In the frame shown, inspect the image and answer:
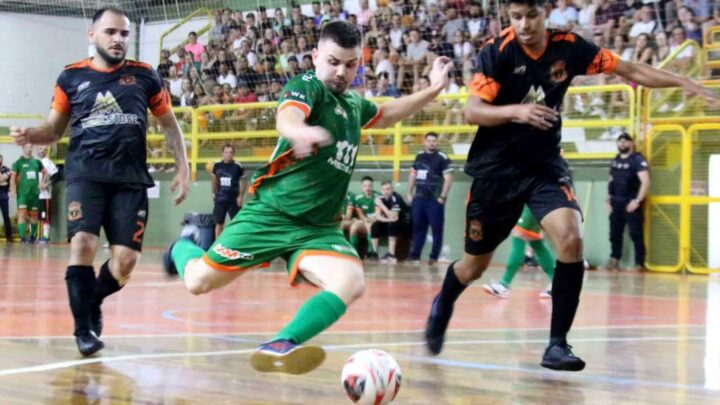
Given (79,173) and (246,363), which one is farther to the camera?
(79,173)

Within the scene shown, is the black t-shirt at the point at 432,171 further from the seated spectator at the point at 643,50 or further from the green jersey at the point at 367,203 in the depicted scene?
the seated spectator at the point at 643,50

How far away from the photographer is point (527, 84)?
21.0 ft

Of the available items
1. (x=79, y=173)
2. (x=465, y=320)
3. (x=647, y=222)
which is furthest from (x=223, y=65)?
(x=79, y=173)

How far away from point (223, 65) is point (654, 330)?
55.4 feet

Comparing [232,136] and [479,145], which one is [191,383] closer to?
[479,145]

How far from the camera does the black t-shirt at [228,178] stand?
2245cm

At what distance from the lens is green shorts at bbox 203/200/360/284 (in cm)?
557

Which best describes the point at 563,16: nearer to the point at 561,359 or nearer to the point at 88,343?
the point at 561,359

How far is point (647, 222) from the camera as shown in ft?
60.1

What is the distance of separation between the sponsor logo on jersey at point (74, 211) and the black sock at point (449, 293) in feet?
7.48

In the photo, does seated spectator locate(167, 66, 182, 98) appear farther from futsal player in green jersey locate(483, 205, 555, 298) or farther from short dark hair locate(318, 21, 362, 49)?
short dark hair locate(318, 21, 362, 49)

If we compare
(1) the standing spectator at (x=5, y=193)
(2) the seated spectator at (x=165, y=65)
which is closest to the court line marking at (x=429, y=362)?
(2) the seated spectator at (x=165, y=65)

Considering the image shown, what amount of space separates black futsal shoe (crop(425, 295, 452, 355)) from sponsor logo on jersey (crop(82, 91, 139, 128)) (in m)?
2.33

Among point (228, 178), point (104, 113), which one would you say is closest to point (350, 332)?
point (104, 113)
